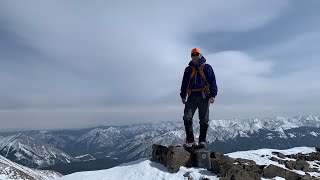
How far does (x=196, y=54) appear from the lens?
17.9 meters

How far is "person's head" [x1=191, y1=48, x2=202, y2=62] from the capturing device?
1784cm

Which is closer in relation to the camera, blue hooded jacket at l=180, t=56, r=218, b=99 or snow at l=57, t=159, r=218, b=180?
snow at l=57, t=159, r=218, b=180

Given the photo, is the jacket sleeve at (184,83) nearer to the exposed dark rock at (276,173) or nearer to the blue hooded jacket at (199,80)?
the blue hooded jacket at (199,80)

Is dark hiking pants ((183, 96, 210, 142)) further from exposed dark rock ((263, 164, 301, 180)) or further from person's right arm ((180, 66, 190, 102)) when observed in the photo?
exposed dark rock ((263, 164, 301, 180))

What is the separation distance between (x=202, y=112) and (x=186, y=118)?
91cm

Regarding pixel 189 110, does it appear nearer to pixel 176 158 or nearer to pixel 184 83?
pixel 184 83

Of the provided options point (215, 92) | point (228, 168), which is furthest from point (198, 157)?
point (215, 92)

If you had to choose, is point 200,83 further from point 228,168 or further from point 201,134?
Answer: point 228,168

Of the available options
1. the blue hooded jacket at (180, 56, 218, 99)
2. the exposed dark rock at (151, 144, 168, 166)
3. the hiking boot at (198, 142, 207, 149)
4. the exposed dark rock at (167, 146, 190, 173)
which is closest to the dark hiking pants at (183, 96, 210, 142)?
the blue hooded jacket at (180, 56, 218, 99)

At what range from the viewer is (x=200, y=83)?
18125 mm

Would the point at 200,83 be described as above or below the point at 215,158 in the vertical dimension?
above

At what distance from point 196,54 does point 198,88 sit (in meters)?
1.78

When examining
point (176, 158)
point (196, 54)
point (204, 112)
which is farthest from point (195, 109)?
point (196, 54)

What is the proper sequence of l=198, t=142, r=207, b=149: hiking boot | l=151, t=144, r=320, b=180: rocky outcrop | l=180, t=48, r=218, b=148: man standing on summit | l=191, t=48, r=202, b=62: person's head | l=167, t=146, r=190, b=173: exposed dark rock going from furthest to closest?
1. l=198, t=142, r=207, b=149: hiking boot
2. l=180, t=48, r=218, b=148: man standing on summit
3. l=191, t=48, r=202, b=62: person's head
4. l=167, t=146, r=190, b=173: exposed dark rock
5. l=151, t=144, r=320, b=180: rocky outcrop
